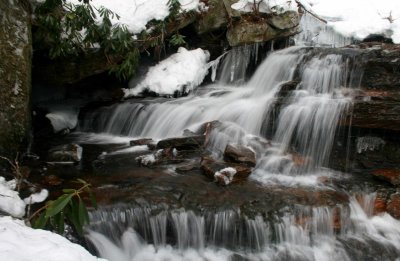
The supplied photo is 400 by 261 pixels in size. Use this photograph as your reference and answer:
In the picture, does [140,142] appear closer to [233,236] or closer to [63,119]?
[63,119]

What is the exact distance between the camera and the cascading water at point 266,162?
14.1ft

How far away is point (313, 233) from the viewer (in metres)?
4.57

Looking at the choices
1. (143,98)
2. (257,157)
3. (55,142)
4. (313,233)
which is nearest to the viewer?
(313,233)

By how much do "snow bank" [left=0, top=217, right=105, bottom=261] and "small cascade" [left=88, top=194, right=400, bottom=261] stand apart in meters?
1.75

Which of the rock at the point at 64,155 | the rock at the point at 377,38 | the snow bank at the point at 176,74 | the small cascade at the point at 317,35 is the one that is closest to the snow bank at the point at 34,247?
the rock at the point at 64,155

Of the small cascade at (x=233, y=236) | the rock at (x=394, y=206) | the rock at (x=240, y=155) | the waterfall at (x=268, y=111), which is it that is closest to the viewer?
the small cascade at (x=233, y=236)

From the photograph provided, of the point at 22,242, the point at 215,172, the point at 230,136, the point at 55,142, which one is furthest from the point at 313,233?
the point at 55,142

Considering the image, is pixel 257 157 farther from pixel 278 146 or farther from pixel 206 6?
pixel 206 6

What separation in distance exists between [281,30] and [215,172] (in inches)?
188

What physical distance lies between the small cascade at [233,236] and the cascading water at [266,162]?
1 centimetres

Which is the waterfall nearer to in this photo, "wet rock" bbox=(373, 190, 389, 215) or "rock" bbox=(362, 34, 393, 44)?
"wet rock" bbox=(373, 190, 389, 215)

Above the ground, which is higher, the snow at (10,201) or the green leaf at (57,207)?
the green leaf at (57,207)

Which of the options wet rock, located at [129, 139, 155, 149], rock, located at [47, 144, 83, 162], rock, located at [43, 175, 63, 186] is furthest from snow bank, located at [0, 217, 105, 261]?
wet rock, located at [129, 139, 155, 149]

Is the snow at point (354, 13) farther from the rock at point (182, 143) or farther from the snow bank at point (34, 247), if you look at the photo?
the snow bank at point (34, 247)
